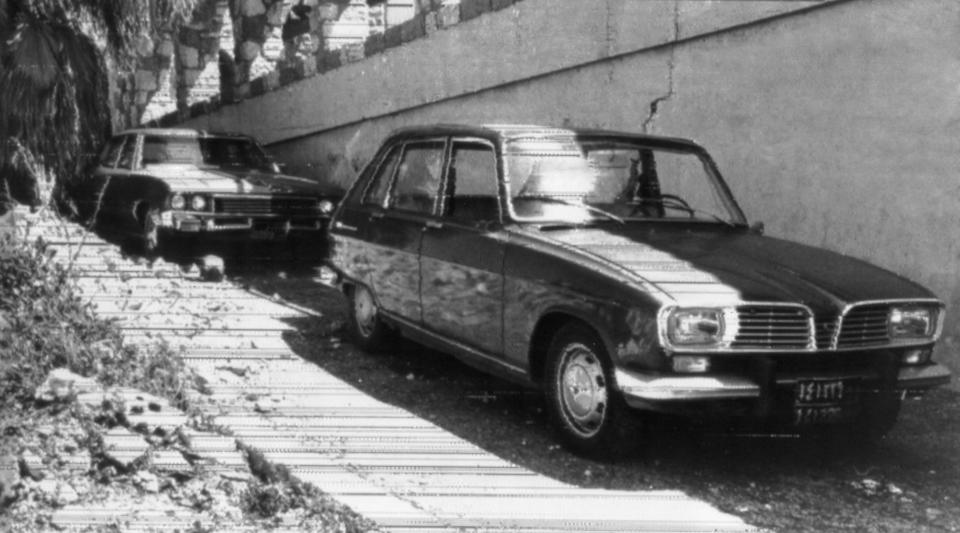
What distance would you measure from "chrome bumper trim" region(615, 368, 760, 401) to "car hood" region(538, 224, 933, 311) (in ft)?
1.05

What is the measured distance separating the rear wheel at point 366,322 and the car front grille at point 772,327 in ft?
9.91

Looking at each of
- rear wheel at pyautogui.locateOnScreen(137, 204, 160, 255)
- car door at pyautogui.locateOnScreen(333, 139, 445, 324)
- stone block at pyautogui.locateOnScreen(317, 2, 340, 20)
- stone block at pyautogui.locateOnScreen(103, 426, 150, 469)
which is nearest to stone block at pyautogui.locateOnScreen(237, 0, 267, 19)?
stone block at pyautogui.locateOnScreen(317, 2, 340, 20)

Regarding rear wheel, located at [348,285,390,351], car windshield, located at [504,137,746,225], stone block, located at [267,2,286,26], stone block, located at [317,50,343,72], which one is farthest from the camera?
stone block, located at [267,2,286,26]

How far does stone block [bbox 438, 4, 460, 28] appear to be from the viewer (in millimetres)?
12023

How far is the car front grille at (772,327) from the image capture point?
4961 millimetres

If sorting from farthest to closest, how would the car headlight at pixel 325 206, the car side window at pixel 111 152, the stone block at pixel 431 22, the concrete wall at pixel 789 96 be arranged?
the car side window at pixel 111 152
the stone block at pixel 431 22
the car headlight at pixel 325 206
the concrete wall at pixel 789 96

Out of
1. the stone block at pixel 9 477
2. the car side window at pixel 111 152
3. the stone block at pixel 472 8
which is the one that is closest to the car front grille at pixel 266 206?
the car side window at pixel 111 152

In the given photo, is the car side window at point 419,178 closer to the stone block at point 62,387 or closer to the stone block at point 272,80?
the stone block at point 62,387

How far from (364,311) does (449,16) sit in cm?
516

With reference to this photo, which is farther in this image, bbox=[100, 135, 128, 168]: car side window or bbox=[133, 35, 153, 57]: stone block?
bbox=[133, 35, 153, 57]: stone block

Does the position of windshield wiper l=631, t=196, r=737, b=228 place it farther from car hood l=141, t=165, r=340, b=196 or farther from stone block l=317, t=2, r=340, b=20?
stone block l=317, t=2, r=340, b=20

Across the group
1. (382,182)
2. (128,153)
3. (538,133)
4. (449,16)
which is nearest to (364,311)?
(382,182)

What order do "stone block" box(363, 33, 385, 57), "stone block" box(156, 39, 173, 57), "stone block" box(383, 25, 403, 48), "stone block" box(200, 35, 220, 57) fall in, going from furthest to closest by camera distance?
1. "stone block" box(156, 39, 173, 57)
2. "stone block" box(200, 35, 220, 57)
3. "stone block" box(363, 33, 385, 57)
4. "stone block" box(383, 25, 403, 48)

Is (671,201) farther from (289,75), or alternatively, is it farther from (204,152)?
(289,75)
